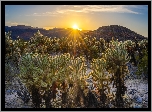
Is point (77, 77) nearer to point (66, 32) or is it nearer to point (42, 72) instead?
point (42, 72)

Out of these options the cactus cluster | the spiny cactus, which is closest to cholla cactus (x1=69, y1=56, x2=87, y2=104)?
→ the cactus cluster

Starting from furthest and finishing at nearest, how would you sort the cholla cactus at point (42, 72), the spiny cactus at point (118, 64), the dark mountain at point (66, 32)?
the dark mountain at point (66, 32) < the spiny cactus at point (118, 64) < the cholla cactus at point (42, 72)

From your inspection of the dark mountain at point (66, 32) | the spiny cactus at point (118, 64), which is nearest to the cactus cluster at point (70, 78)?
the spiny cactus at point (118, 64)

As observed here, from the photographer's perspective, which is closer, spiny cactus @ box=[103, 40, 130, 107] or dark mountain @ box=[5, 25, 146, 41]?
spiny cactus @ box=[103, 40, 130, 107]

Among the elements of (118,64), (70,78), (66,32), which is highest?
(66,32)

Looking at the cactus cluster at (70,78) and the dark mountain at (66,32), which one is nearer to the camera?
the cactus cluster at (70,78)

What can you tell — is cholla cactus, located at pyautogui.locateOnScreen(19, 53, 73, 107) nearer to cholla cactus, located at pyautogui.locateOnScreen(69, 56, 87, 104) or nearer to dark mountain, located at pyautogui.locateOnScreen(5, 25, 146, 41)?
cholla cactus, located at pyautogui.locateOnScreen(69, 56, 87, 104)

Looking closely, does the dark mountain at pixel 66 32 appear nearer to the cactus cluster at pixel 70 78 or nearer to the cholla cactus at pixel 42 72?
the cactus cluster at pixel 70 78

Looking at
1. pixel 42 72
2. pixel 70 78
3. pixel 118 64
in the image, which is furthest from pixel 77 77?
pixel 118 64

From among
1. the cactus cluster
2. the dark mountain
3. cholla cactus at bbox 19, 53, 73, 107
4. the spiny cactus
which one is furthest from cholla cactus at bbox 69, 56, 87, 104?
the dark mountain

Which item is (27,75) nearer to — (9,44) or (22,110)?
(22,110)

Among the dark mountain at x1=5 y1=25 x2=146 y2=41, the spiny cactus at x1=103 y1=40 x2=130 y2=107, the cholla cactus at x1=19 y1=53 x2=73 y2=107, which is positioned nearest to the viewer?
the cholla cactus at x1=19 y1=53 x2=73 y2=107

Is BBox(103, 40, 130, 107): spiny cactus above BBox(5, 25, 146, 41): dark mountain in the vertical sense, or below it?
below

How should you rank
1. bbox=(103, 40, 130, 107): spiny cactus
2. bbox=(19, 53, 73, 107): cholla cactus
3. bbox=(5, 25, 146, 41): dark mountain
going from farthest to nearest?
bbox=(5, 25, 146, 41): dark mountain
bbox=(103, 40, 130, 107): spiny cactus
bbox=(19, 53, 73, 107): cholla cactus
